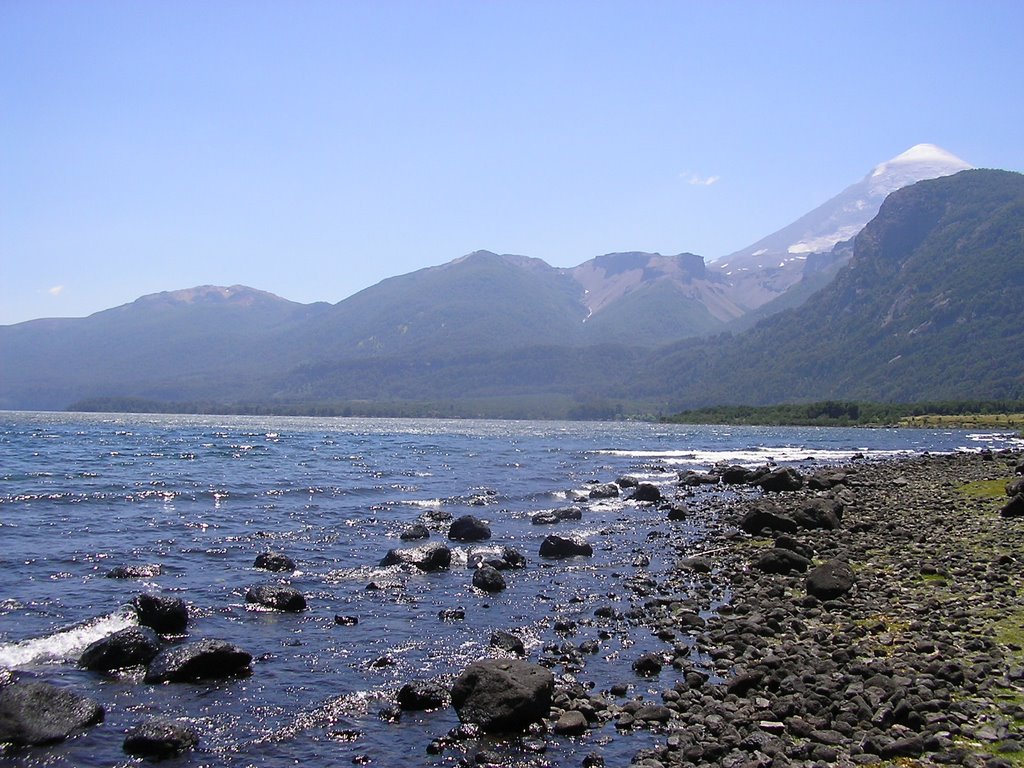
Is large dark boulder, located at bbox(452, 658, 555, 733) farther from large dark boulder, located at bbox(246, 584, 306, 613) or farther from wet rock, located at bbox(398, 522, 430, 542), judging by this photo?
wet rock, located at bbox(398, 522, 430, 542)

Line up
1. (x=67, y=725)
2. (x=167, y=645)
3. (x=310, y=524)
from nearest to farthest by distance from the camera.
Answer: (x=67, y=725), (x=167, y=645), (x=310, y=524)

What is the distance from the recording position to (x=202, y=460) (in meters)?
76.8

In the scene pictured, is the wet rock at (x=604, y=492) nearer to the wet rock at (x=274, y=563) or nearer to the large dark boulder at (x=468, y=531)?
the large dark boulder at (x=468, y=531)

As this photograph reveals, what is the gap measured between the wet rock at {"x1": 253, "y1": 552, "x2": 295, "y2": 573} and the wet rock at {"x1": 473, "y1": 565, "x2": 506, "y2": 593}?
6.95 metres

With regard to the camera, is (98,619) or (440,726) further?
(98,619)

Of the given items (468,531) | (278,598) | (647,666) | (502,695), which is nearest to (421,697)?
(502,695)

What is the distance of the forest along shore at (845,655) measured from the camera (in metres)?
12.5

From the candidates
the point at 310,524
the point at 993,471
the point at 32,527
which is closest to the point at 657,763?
the point at 310,524

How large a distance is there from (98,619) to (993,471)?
58.0 meters

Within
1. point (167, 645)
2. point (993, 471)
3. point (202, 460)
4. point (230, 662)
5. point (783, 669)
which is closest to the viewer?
point (783, 669)

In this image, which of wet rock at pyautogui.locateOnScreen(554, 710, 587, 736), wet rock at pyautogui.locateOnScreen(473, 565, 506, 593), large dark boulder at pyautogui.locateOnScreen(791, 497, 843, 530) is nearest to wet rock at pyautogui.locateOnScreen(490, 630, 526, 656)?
wet rock at pyautogui.locateOnScreen(554, 710, 587, 736)

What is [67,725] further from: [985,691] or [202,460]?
[202,460]

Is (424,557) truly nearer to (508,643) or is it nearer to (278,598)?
(278,598)

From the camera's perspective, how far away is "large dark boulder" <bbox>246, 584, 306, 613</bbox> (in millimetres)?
22125
